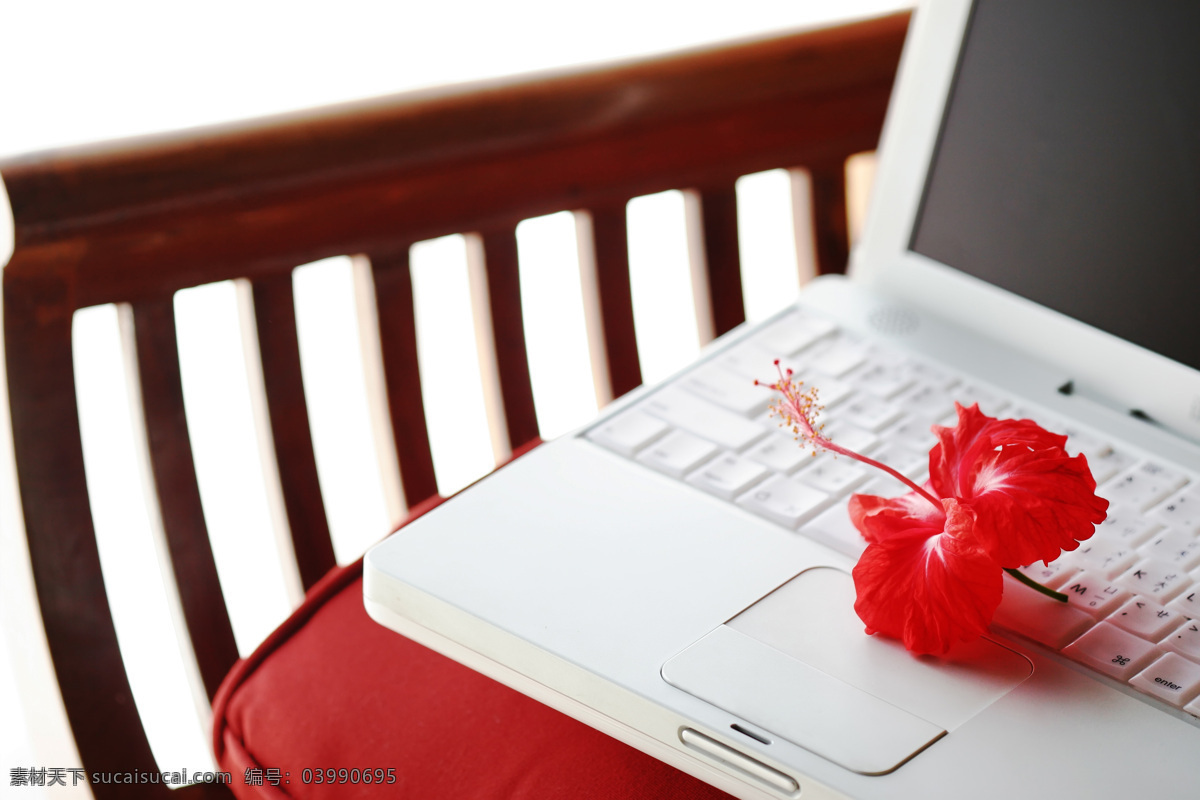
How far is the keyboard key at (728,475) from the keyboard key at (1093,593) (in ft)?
0.48

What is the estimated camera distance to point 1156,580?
49 centimetres

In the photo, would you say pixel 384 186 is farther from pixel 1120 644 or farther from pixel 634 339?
pixel 1120 644

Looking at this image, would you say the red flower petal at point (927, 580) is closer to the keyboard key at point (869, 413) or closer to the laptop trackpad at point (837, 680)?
the laptop trackpad at point (837, 680)

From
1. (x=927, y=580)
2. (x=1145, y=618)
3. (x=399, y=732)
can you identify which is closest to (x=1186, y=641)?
(x=1145, y=618)

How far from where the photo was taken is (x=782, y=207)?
1538mm

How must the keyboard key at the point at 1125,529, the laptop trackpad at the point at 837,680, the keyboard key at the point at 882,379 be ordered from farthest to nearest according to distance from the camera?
the keyboard key at the point at 882,379 < the keyboard key at the point at 1125,529 < the laptop trackpad at the point at 837,680

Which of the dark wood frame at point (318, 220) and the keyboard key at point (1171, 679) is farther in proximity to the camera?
the dark wood frame at point (318, 220)

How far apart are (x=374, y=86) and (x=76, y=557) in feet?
2.19

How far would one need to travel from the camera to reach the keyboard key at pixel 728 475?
1.75ft

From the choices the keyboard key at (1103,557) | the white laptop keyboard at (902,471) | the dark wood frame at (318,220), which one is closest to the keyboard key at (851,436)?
the white laptop keyboard at (902,471)

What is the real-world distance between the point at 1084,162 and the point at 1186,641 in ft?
0.83

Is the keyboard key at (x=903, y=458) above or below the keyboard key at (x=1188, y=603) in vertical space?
above

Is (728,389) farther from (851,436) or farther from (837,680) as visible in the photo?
(837,680)

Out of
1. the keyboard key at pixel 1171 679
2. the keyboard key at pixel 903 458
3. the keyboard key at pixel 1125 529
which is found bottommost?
the keyboard key at pixel 1171 679
